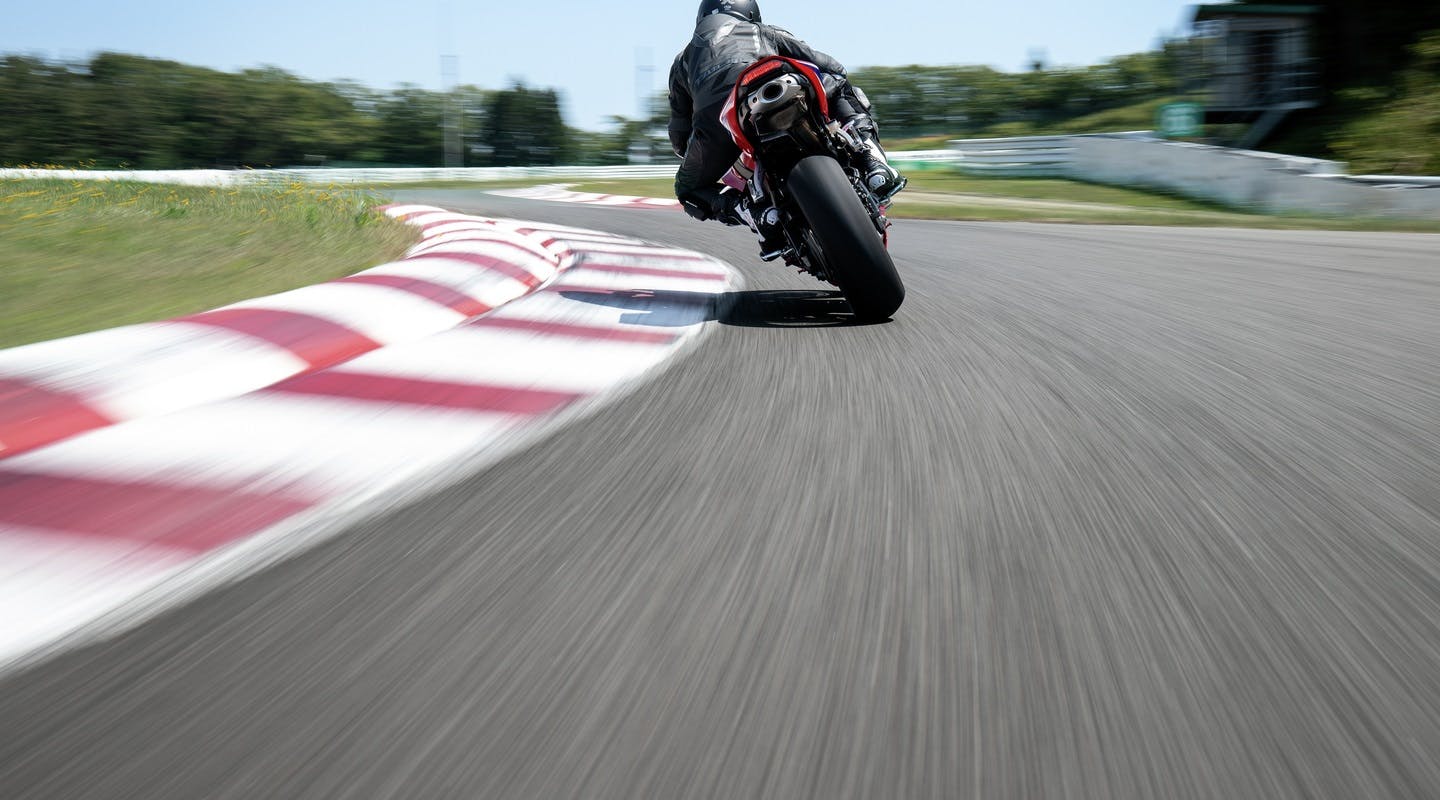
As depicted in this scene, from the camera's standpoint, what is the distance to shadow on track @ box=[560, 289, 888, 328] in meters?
5.19

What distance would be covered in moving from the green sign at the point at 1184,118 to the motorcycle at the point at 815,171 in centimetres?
2570

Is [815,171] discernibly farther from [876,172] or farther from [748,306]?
[748,306]

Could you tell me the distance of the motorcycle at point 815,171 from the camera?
4719 millimetres

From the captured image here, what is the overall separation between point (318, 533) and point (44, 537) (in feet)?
1.73

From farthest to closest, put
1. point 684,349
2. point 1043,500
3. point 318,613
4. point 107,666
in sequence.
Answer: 1. point 684,349
2. point 1043,500
3. point 318,613
4. point 107,666

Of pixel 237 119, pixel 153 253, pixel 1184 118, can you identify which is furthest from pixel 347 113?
pixel 153 253

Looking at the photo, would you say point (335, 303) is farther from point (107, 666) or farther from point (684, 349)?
point (107, 666)

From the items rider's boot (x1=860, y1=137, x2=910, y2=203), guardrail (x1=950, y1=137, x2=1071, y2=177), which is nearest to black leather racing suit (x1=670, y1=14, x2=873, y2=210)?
rider's boot (x1=860, y1=137, x2=910, y2=203)

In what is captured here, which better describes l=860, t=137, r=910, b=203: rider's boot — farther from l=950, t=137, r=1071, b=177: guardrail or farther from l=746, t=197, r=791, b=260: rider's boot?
l=950, t=137, r=1071, b=177: guardrail

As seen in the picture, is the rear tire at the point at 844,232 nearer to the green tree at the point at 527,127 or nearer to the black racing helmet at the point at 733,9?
the black racing helmet at the point at 733,9

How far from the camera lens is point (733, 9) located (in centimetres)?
570

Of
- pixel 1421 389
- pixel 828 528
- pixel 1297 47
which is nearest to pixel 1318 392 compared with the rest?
pixel 1421 389

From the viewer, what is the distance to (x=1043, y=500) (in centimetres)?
242

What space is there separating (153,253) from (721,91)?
369cm
